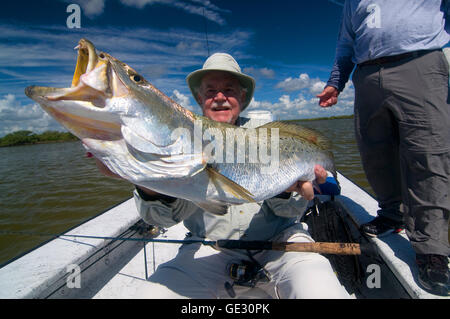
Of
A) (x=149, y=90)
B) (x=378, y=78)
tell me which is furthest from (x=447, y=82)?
(x=149, y=90)

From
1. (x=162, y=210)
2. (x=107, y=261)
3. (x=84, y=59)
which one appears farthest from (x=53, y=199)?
(x=84, y=59)

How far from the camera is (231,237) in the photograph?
99.1 inches

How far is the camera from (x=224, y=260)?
8.30 feet

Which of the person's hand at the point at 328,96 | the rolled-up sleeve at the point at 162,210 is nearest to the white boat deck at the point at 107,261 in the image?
the rolled-up sleeve at the point at 162,210

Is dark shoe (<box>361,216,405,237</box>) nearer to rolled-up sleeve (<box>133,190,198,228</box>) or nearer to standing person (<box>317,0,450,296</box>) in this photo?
standing person (<box>317,0,450,296</box>)

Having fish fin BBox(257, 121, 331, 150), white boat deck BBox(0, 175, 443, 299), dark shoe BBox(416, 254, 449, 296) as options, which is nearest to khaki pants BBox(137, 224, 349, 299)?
white boat deck BBox(0, 175, 443, 299)

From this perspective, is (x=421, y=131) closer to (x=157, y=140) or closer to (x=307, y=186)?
(x=307, y=186)

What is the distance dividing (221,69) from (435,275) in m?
2.82

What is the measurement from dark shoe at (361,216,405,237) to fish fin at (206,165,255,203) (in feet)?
6.65

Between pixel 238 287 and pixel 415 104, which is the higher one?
pixel 415 104

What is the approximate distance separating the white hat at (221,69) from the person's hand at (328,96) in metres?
0.92

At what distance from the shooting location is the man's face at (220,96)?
2.70 m

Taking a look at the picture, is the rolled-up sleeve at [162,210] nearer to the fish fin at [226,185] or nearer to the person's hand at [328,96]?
the fish fin at [226,185]

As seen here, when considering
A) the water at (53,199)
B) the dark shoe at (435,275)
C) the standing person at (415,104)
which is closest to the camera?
the dark shoe at (435,275)
